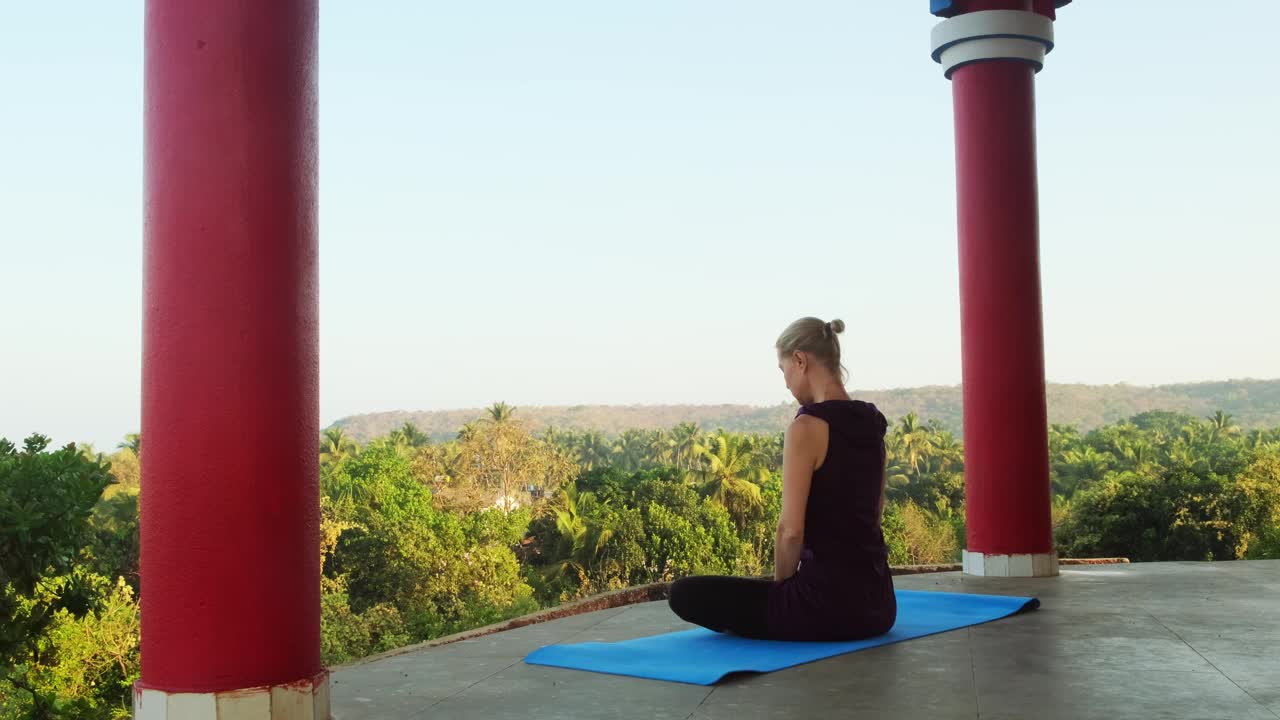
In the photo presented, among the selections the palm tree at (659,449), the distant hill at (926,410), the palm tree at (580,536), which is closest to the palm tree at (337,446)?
the palm tree at (580,536)

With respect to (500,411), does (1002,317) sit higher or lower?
higher

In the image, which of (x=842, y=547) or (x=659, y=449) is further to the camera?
(x=659, y=449)

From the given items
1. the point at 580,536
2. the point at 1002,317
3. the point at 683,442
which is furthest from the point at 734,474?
the point at 1002,317

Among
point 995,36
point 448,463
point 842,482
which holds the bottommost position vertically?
point 448,463

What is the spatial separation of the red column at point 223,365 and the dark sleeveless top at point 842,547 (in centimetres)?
165

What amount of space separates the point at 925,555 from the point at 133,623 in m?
23.2

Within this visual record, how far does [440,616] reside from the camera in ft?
96.8

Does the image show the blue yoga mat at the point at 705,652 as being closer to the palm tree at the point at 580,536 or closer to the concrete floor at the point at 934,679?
the concrete floor at the point at 934,679

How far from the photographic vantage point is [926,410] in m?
90.7

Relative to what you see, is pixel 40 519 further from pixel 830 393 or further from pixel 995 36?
pixel 995 36

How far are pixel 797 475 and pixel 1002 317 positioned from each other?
10.4 ft

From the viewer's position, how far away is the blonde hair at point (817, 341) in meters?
4.09

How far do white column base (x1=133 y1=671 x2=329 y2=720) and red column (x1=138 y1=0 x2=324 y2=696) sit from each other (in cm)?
2

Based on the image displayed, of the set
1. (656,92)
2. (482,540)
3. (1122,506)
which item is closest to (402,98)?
(656,92)
